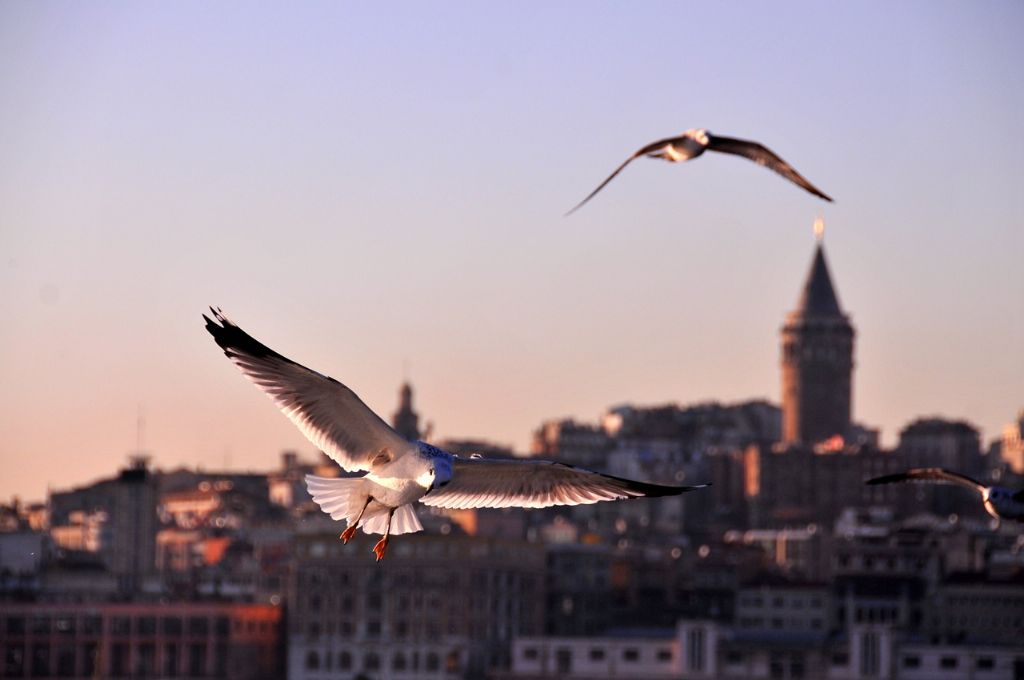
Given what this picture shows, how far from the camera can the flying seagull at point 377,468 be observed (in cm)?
2289

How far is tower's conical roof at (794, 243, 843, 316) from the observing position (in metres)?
170

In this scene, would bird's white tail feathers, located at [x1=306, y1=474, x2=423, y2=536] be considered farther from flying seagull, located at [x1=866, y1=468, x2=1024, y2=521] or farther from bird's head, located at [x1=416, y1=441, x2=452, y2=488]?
flying seagull, located at [x1=866, y1=468, x2=1024, y2=521]

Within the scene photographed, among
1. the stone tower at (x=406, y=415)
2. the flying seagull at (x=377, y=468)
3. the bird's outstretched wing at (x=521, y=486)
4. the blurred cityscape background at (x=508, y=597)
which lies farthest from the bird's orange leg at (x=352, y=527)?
the stone tower at (x=406, y=415)

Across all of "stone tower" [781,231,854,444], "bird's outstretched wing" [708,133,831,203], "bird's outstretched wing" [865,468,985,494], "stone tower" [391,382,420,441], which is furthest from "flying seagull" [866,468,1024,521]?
"stone tower" [781,231,854,444]

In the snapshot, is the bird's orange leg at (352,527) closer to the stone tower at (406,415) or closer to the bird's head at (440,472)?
the bird's head at (440,472)

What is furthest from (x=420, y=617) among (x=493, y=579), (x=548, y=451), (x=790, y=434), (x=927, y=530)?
(x=790, y=434)

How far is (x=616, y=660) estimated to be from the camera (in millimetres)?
85938

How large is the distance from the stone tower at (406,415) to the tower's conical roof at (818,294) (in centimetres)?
2680

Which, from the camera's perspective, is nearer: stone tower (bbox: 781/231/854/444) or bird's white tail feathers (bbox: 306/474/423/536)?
bird's white tail feathers (bbox: 306/474/423/536)

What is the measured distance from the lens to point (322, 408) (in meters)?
23.3

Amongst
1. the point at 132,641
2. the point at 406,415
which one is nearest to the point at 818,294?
the point at 406,415

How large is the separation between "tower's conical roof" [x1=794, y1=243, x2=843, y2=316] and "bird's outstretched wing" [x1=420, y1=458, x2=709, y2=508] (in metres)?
146

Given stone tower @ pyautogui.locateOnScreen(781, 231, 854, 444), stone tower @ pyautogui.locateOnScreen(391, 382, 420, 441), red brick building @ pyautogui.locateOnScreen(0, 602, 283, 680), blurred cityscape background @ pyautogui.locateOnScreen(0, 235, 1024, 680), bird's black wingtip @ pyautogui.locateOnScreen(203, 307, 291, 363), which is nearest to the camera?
bird's black wingtip @ pyautogui.locateOnScreen(203, 307, 291, 363)

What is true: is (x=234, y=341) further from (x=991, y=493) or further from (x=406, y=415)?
(x=406, y=415)
